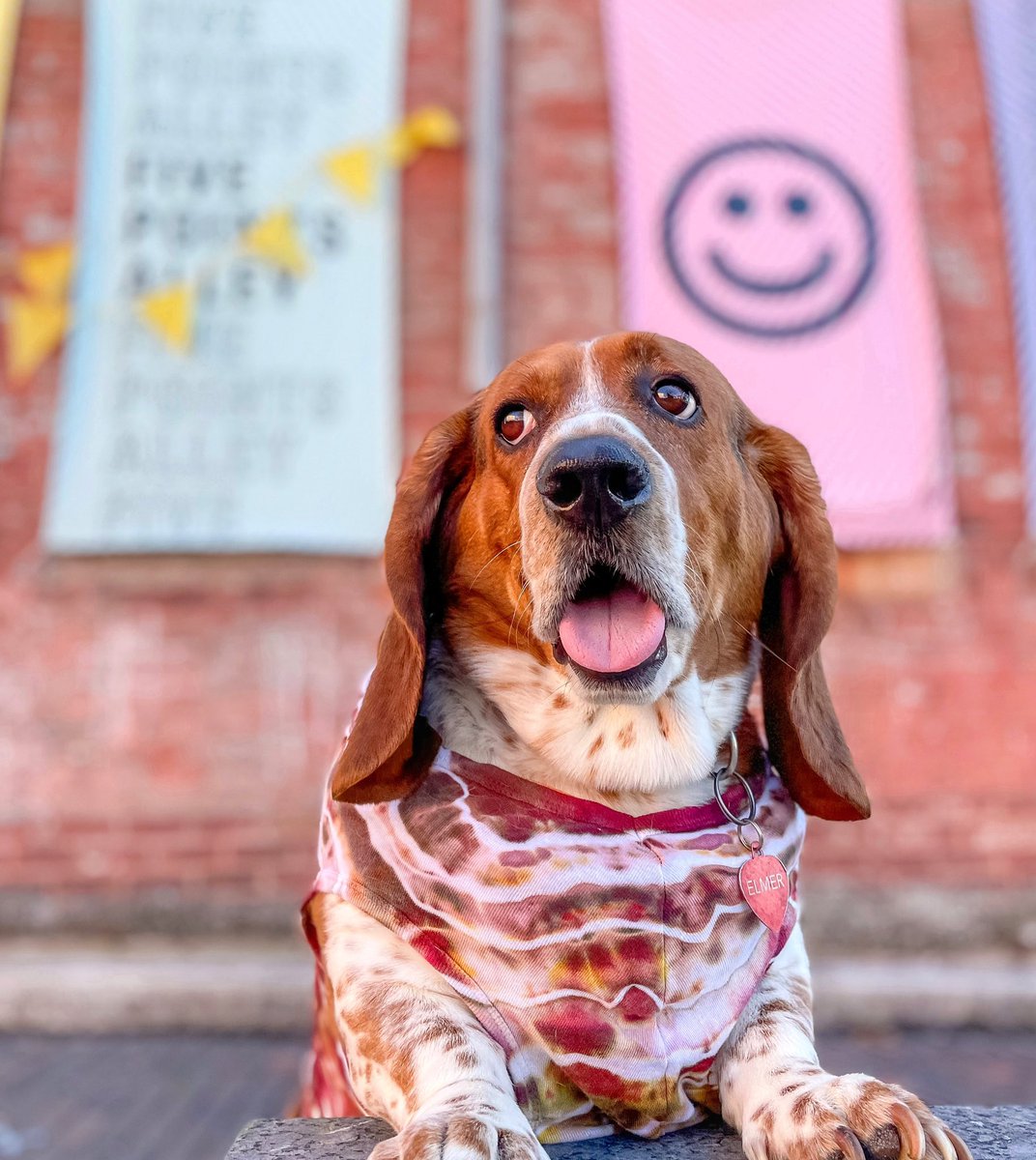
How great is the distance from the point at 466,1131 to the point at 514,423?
1114 mm

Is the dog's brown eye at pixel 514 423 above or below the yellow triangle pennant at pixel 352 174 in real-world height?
below

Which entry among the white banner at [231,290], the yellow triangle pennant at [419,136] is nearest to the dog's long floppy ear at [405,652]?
the white banner at [231,290]

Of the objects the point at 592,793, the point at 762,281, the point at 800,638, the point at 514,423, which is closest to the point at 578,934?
the point at 592,793

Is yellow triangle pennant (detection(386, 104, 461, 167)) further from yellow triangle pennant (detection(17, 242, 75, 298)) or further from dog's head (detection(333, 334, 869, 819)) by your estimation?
dog's head (detection(333, 334, 869, 819))

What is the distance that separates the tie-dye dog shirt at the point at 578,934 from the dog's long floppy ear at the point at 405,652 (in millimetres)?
76

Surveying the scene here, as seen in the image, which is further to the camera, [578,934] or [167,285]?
[167,285]

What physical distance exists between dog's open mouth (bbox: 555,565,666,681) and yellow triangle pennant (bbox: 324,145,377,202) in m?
3.57

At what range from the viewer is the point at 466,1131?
4.31 feet

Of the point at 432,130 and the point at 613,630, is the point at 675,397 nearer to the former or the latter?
the point at 613,630

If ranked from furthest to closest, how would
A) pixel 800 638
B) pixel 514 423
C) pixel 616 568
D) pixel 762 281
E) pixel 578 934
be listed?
pixel 762 281
pixel 514 423
pixel 800 638
pixel 616 568
pixel 578 934

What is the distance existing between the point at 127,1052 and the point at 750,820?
3.20 meters

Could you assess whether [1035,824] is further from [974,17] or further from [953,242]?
[974,17]

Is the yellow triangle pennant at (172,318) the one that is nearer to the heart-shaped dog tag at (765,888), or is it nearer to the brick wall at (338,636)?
the brick wall at (338,636)

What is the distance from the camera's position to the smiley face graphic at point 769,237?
468 cm
